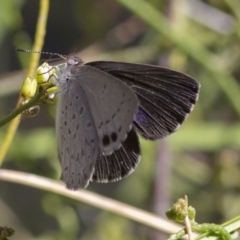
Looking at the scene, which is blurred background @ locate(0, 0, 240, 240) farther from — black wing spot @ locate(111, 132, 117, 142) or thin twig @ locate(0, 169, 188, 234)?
black wing spot @ locate(111, 132, 117, 142)

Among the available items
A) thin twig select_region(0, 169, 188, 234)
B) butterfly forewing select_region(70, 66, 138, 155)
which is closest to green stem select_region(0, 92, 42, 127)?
butterfly forewing select_region(70, 66, 138, 155)

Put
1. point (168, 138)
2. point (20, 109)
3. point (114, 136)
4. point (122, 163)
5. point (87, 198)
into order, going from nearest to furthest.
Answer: point (20, 109), point (114, 136), point (122, 163), point (87, 198), point (168, 138)

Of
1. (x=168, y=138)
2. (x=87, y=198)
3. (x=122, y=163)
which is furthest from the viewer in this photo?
(x=168, y=138)

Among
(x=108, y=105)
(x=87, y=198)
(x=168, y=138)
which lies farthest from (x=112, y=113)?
(x=168, y=138)

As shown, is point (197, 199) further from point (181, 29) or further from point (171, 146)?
point (181, 29)

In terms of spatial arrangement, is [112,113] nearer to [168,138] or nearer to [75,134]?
[75,134]

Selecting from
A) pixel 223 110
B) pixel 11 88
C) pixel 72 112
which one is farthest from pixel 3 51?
pixel 72 112
